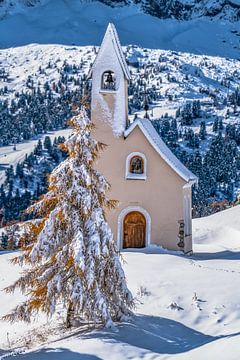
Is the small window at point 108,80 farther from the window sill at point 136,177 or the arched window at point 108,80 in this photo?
the window sill at point 136,177

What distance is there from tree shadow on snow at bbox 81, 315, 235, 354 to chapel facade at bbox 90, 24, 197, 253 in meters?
12.5

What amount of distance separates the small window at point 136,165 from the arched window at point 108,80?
4.10 metres

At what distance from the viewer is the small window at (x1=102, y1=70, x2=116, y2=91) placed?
2980cm

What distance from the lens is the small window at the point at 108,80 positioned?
29.8 m

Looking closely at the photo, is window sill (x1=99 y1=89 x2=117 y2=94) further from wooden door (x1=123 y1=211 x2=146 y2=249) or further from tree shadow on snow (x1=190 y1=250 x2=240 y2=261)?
tree shadow on snow (x1=190 y1=250 x2=240 y2=261)

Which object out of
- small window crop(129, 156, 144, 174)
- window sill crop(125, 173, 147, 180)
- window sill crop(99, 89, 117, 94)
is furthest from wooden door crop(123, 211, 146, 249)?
window sill crop(99, 89, 117, 94)

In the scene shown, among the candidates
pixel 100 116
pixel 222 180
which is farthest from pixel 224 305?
pixel 222 180

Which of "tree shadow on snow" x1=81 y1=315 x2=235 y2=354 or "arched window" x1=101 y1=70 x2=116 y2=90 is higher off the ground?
"arched window" x1=101 y1=70 x2=116 y2=90

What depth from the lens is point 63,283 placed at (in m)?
15.4

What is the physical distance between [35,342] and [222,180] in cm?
18378

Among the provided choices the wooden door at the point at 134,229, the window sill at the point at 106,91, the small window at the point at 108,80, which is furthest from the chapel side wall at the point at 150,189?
the small window at the point at 108,80

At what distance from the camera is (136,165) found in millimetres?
29141

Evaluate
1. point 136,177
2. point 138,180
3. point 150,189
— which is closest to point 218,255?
point 150,189

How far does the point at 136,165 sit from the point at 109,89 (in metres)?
4.46
